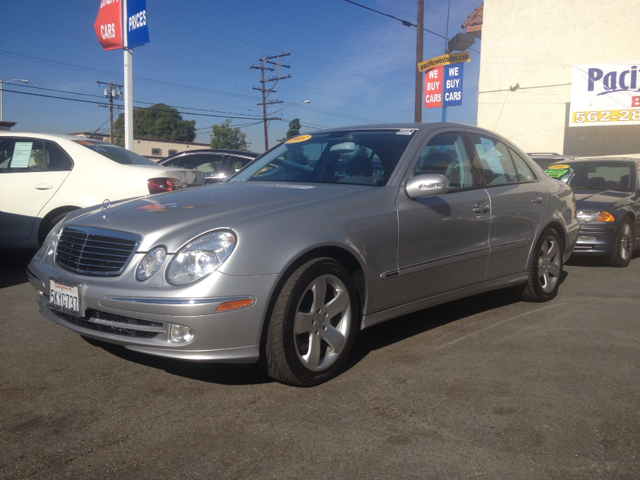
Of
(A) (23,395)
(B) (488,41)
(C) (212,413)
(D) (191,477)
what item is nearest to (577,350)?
(C) (212,413)

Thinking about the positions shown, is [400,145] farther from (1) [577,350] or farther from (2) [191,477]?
(2) [191,477]

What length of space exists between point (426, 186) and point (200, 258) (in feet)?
5.25

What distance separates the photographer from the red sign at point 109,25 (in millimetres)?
14659

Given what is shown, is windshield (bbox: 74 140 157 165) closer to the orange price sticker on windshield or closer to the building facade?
the orange price sticker on windshield

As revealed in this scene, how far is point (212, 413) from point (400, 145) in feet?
7.40

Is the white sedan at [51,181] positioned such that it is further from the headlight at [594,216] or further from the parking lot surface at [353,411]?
the headlight at [594,216]

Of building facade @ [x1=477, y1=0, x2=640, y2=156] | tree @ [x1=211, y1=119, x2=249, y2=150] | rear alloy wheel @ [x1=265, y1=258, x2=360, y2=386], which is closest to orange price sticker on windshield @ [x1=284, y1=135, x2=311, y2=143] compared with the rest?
rear alloy wheel @ [x1=265, y1=258, x2=360, y2=386]

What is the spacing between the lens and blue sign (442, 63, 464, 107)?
18953 millimetres

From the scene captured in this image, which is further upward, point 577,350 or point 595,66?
point 595,66

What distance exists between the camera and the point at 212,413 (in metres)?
2.95

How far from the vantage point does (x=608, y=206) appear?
7.62 meters

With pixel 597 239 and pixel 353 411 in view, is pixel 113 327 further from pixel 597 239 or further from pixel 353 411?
pixel 597 239

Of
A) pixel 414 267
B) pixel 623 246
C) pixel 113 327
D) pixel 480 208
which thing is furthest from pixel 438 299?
pixel 623 246

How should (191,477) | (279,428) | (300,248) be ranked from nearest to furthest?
1. (191,477)
2. (279,428)
3. (300,248)
